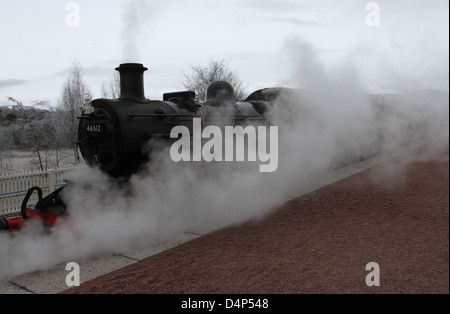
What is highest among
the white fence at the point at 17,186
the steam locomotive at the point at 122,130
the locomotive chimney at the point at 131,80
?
the locomotive chimney at the point at 131,80

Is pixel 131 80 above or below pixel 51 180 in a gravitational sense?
above

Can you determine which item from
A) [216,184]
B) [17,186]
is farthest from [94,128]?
[17,186]

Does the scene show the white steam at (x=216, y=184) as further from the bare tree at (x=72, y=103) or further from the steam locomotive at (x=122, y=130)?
the bare tree at (x=72, y=103)

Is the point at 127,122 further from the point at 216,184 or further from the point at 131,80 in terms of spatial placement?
the point at 216,184

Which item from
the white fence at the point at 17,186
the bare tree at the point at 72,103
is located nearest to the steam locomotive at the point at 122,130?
the white fence at the point at 17,186

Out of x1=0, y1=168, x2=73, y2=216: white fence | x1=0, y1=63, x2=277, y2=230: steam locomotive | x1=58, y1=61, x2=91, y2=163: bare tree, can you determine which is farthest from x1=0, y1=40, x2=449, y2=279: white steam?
x1=58, y1=61, x2=91, y2=163: bare tree

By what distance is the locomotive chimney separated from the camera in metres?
5.88


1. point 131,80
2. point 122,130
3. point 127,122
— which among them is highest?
point 131,80

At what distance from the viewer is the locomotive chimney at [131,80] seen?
19.3 feet

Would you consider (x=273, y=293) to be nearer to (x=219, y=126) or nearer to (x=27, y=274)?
(x=27, y=274)

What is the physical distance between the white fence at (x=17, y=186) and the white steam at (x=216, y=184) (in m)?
3.16

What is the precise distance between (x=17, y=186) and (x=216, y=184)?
509 centimetres

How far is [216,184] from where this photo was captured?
676 centimetres

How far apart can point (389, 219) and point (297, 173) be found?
3.52 metres
